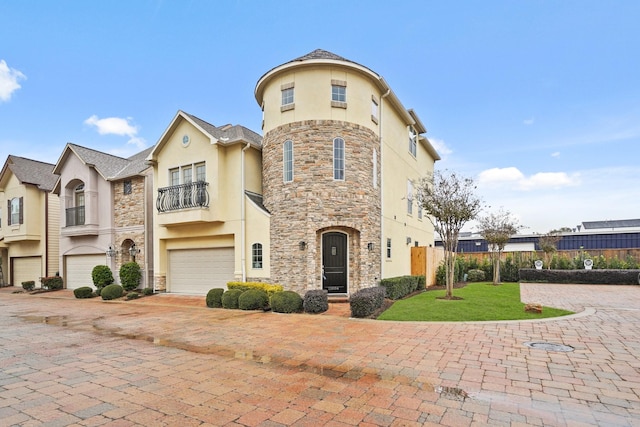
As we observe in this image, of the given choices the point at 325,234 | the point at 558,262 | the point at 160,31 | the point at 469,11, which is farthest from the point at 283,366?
the point at 558,262

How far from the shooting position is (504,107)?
58.0 feet

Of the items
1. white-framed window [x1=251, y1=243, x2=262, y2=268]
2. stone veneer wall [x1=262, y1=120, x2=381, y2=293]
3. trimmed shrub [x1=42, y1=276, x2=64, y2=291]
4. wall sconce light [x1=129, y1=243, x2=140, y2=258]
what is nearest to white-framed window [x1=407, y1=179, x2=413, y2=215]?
stone veneer wall [x1=262, y1=120, x2=381, y2=293]

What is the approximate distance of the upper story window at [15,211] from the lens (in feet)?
76.2

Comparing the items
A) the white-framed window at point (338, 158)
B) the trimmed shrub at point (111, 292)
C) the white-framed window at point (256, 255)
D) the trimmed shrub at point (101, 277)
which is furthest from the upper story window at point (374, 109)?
the trimmed shrub at point (101, 277)

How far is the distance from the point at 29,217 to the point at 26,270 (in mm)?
4412

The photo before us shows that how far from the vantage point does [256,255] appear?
47.3 feet

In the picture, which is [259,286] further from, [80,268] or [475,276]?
[475,276]

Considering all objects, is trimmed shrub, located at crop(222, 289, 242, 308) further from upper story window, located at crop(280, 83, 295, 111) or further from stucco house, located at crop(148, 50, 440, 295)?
upper story window, located at crop(280, 83, 295, 111)

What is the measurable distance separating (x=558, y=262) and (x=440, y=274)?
366 inches

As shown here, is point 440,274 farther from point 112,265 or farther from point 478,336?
point 112,265

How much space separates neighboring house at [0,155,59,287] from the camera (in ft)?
75.2

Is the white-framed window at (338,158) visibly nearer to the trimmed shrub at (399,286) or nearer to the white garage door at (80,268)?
the trimmed shrub at (399,286)

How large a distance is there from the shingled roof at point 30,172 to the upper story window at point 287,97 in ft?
60.1

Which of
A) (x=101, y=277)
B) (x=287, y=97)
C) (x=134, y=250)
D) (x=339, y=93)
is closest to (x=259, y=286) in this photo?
(x=287, y=97)
